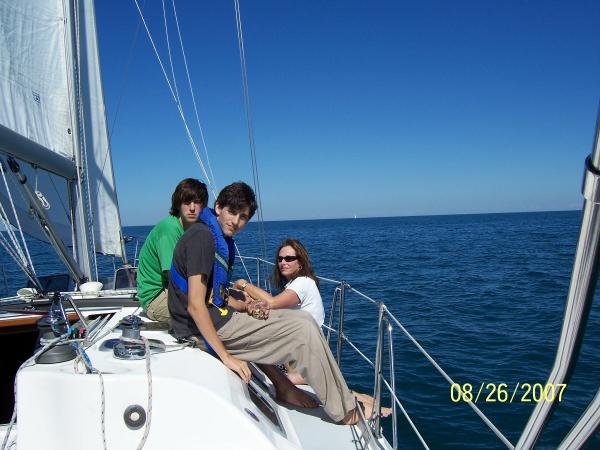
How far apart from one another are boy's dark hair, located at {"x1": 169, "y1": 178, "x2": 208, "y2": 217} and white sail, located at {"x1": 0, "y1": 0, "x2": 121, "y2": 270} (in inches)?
69.1

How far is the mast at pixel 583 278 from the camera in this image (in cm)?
69

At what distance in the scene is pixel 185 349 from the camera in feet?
8.09

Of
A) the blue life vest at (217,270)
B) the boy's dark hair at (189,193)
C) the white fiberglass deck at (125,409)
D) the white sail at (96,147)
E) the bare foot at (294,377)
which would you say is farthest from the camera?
the white sail at (96,147)

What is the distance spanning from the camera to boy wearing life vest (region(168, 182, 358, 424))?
2.39 metres

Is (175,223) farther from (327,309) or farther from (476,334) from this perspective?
(327,309)

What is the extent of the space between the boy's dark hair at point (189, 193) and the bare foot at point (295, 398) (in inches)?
55.3

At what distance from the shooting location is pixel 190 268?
238 centimetres

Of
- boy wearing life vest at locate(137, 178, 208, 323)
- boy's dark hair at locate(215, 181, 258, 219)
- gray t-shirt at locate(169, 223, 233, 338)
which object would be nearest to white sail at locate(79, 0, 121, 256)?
boy wearing life vest at locate(137, 178, 208, 323)

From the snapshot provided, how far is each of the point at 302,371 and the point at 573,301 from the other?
75.0 inches

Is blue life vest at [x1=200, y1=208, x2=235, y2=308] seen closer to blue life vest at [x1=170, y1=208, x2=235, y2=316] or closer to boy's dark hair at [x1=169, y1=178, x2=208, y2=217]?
blue life vest at [x1=170, y1=208, x2=235, y2=316]

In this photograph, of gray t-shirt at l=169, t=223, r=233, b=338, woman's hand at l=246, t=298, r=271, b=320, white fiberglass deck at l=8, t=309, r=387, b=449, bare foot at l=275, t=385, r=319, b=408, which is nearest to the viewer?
white fiberglass deck at l=8, t=309, r=387, b=449

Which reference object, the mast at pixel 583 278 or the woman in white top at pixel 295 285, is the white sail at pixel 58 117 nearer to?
the woman in white top at pixel 295 285

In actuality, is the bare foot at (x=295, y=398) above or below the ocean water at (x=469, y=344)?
above

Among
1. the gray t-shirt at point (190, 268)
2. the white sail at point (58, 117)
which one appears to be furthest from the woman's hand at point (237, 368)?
the white sail at point (58, 117)
